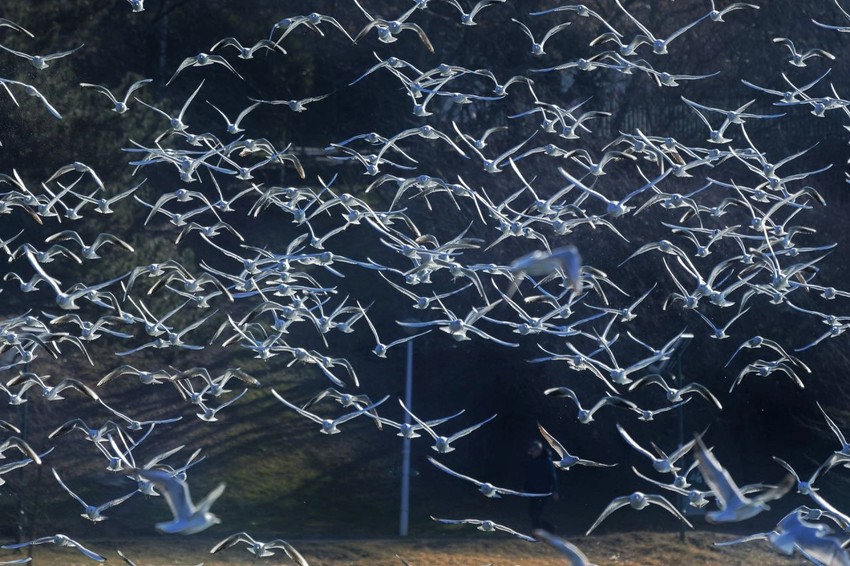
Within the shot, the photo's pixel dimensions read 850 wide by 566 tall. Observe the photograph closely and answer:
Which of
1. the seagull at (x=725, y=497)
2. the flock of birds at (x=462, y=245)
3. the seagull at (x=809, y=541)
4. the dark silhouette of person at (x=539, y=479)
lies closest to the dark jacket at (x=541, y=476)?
the dark silhouette of person at (x=539, y=479)

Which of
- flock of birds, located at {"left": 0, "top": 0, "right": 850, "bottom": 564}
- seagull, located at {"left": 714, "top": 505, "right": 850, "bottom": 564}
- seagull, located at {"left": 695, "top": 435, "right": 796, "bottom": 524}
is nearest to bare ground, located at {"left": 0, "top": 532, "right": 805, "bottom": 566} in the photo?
flock of birds, located at {"left": 0, "top": 0, "right": 850, "bottom": 564}

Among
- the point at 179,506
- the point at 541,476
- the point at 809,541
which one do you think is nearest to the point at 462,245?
the point at 541,476

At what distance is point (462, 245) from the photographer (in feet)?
48.7

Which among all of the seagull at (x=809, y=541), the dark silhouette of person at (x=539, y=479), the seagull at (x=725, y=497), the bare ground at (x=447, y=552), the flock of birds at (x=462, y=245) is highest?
the flock of birds at (x=462, y=245)

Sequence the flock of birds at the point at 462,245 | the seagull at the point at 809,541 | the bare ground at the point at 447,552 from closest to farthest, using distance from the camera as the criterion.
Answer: the seagull at the point at 809,541 → the flock of birds at the point at 462,245 → the bare ground at the point at 447,552

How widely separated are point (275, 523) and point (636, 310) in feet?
21.9

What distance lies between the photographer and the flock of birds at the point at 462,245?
50.2 feet

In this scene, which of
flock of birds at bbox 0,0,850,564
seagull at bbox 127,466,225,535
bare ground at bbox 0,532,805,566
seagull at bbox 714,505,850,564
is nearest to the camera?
seagull at bbox 714,505,850,564

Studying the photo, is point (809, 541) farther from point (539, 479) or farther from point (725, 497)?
point (539, 479)

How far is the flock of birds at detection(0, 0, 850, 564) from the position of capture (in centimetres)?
1530

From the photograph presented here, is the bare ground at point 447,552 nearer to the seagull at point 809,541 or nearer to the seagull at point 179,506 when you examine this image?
the seagull at point 179,506

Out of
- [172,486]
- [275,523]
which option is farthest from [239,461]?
[172,486]

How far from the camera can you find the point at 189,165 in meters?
15.7

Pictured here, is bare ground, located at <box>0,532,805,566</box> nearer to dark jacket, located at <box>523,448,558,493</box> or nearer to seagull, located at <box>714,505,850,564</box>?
dark jacket, located at <box>523,448,558,493</box>
